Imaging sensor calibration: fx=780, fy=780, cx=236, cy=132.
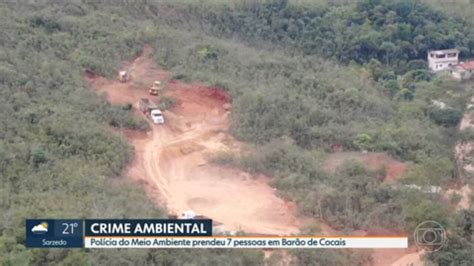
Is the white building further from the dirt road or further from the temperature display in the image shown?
the temperature display

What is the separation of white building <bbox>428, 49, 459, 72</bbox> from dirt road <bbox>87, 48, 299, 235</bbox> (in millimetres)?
11496

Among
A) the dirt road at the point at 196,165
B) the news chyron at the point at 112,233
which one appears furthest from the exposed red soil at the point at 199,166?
the news chyron at the point at 112,233

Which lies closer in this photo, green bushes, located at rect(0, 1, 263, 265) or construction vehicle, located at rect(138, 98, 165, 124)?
green bushes, located at rect(0, 1, 263, 265)

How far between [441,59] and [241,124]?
508 inches

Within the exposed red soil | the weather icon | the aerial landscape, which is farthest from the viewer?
the exposed red soil

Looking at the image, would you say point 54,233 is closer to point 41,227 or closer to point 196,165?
point 41,227

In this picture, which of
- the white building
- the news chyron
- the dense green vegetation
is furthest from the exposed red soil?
the white building

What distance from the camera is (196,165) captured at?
2034 cm

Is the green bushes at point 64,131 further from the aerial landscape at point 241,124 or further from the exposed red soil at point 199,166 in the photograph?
the exposed red soil at point 199,166

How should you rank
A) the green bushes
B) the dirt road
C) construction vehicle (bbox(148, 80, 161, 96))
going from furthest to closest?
construction vehicle (bbox(148, 80, 161, 96)) < the dirt road < the green bushes

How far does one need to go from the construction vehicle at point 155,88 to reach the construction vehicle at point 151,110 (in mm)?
750

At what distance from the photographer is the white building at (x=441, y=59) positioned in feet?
104

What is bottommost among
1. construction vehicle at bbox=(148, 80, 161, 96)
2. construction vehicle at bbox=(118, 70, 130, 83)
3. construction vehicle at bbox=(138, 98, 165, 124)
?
construction vehicle at bbox=(138, 98, 165, 124)

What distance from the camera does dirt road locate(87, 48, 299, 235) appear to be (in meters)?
18.0
